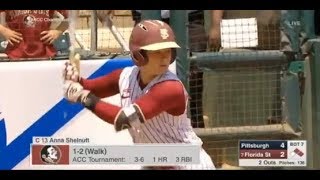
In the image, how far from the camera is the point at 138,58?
6.62 metres

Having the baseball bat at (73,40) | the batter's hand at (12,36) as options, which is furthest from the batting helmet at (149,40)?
the batter's hand at (12,36)

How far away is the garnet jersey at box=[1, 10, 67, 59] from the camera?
6.73 m

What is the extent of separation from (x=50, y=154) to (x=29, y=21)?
1.08 m

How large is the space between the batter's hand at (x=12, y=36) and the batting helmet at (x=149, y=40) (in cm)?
91

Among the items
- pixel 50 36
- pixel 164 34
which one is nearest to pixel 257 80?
pixel 164 34

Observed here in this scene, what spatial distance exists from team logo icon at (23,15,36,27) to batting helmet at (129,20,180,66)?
80 cm

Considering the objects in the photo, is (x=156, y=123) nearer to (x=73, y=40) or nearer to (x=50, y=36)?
(x=73, y=40)

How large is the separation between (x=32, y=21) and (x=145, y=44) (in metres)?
0.94

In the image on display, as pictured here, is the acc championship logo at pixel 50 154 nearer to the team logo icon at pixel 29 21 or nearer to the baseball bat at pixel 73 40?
the baseball bat at pixel 73 40

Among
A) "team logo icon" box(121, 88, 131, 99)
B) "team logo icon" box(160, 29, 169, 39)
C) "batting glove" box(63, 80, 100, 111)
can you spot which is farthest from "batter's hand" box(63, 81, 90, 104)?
"team logo icon" box(160, 29, 169, 39)

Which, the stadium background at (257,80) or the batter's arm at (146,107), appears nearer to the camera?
the batter's arm at (146,107)
